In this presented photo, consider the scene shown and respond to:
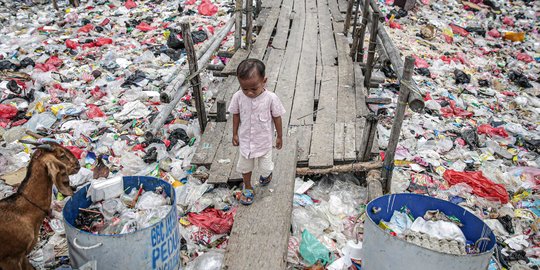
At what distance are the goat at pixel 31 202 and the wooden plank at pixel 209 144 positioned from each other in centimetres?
145

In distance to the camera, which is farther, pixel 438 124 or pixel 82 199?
pixel 438 124

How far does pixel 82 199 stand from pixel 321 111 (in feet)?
9.52

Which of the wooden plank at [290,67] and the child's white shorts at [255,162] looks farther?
the wooden plank at [290,67]

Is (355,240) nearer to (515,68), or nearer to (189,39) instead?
(189,39)

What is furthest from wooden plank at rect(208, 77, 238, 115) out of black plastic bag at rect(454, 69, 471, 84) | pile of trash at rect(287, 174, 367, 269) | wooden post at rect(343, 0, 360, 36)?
black plastic bag at rect(454, 69, 471, 84)

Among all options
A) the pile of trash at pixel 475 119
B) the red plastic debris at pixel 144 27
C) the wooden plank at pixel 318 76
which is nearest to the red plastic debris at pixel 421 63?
the pile of trash at pixel 475 119

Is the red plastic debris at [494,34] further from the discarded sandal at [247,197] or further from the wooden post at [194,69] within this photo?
the discarded sandal at [247,197]

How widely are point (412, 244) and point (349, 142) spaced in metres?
1.96

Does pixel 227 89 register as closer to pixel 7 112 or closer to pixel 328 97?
pixel 328 97

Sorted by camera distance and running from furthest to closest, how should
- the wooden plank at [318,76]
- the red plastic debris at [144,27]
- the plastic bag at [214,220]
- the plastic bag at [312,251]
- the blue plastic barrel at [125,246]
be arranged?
1. the red plastic debris at [144,27]
2. the wooden plank at [318,76]
3. the plastic bag at [214,220]
4. the plastic bag at [312,251]
5. the blue plastic barrel at [125,246]

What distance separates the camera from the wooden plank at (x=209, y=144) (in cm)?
394

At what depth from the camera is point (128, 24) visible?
8.70 metres

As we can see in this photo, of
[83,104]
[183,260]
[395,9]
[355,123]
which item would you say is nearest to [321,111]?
[355,123]

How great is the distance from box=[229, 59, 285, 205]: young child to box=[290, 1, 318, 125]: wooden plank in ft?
4.75
